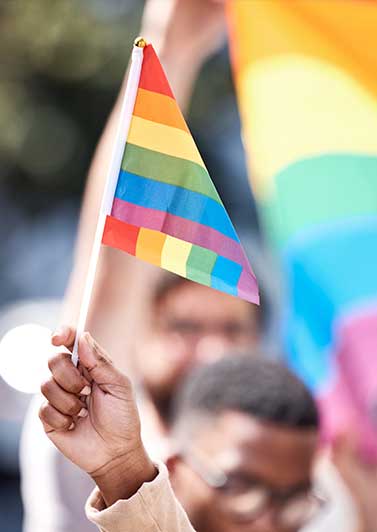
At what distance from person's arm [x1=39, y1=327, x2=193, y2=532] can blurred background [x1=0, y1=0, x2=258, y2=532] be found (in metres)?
7.17

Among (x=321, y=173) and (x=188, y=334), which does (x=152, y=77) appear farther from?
(x=188, y=334)

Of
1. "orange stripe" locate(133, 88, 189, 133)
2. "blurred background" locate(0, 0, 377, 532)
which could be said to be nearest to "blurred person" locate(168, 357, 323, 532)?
"blurred background" locate(0, 0, 377, 532)

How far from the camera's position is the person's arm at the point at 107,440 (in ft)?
8.14

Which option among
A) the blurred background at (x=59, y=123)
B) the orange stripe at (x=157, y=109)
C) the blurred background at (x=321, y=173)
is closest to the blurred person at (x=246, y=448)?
the blurred background at (x=321, y=173)

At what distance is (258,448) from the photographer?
3.74 meters

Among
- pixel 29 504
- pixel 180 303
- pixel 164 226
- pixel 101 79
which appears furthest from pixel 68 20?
pixel 164 226

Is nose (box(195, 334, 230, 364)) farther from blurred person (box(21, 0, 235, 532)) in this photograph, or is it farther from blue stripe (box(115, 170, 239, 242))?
blue stripe (box(115, 170, 239, 242))

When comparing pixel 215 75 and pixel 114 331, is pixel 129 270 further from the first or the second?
pixel 215 75

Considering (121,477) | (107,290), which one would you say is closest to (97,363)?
(121,477)

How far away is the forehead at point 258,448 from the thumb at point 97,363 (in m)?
1.21

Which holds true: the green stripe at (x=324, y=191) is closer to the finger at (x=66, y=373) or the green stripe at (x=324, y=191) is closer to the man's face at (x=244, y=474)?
the man's face at (x=244, y=474)

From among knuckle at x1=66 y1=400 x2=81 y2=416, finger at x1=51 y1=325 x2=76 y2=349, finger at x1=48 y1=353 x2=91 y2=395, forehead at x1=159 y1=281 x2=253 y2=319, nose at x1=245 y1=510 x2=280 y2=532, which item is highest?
finger at x1=51 y1=325 x2=76 y2=349

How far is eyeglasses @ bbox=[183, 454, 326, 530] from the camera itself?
11.9ft

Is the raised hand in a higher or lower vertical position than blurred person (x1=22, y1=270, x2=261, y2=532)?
higher
